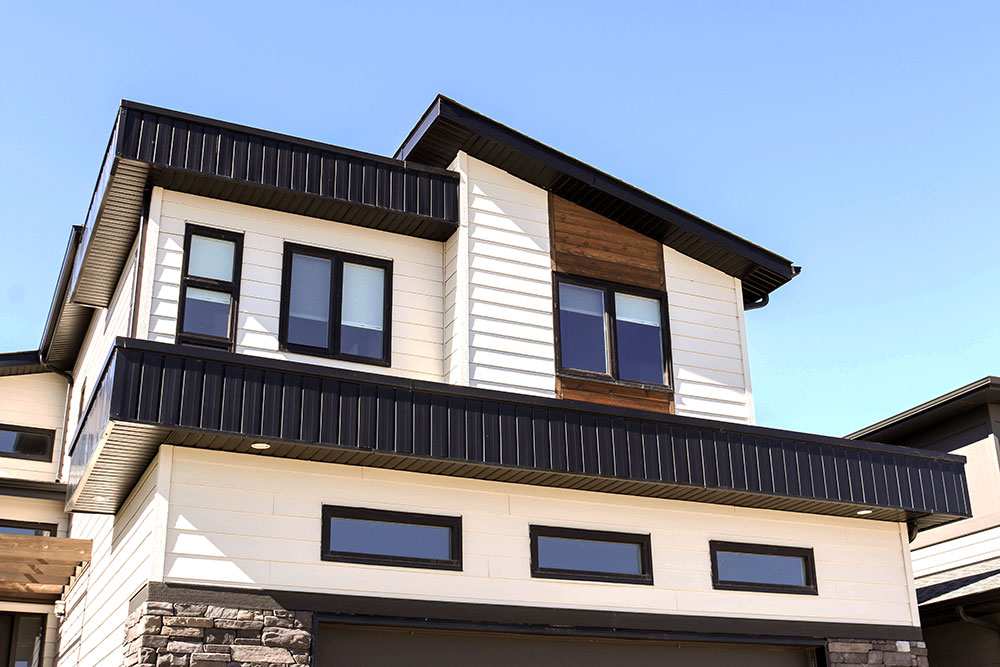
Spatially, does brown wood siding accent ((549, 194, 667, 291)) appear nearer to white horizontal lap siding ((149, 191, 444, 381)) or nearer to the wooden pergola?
white horizontal lap siding ((149, 191, 444, 381))

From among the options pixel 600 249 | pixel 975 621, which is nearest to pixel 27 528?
pixel 600 249

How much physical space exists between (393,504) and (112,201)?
4.48 meters

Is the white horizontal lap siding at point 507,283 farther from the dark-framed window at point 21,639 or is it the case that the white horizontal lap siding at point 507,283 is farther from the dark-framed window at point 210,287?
the dark-framed window at point 21,639

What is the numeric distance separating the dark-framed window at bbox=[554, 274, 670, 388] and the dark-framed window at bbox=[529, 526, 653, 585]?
2.25 meters

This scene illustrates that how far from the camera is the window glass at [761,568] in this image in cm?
1102

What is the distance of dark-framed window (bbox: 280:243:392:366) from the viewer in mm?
11242

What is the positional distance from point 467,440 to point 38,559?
5.47 meters

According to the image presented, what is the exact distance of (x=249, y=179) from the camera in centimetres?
1105

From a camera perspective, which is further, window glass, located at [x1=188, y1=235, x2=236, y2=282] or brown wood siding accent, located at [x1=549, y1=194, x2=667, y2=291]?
brown wood siding accent, located at [x1=549, y1=194, x2=667, y2=291]

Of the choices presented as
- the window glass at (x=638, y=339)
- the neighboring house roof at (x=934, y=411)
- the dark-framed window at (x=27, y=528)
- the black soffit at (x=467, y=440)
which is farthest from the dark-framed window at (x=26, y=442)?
the neighboring house roof at (x=934, y=411)

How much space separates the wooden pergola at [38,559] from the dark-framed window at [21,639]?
1586mm

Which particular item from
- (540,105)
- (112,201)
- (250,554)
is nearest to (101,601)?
(250,554)

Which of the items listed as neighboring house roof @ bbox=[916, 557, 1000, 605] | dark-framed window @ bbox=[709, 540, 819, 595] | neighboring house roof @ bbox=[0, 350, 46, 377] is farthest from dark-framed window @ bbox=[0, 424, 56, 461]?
neighboring house roof @ bbox=[916, 557, 1000, 605]

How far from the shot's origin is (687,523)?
10977 mm
